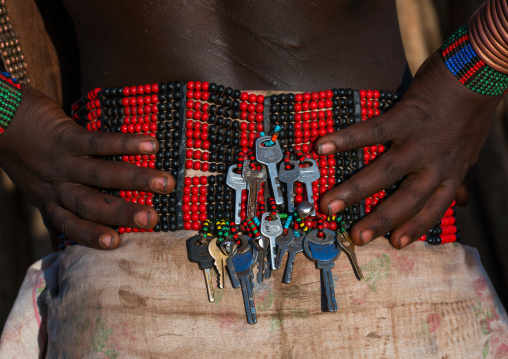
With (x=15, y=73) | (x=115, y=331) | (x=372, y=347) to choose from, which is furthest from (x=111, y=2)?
(x=372, y=347)

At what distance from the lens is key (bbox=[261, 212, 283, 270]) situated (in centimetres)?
142

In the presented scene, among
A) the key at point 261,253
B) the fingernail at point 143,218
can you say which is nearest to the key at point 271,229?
the key at point 261,253

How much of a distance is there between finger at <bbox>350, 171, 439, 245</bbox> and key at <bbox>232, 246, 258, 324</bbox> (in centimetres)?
30

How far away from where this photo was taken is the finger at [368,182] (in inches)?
57.1

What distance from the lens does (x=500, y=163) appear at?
3.13 m

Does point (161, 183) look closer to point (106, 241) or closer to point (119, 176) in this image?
point (119, 176)

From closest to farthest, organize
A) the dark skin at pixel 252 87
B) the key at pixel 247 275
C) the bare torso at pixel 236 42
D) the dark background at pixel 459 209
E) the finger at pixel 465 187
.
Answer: the key at pixel 247 275
the dark skin at pixel 252 87
the bare torso at pixel 236 42
the finger at pixel 465 187
the dark background at pixel 459 209

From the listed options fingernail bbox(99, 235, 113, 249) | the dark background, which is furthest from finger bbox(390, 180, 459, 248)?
the dark background

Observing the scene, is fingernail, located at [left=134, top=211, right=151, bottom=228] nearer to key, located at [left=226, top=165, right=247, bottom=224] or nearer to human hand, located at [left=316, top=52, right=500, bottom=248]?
key, located at [left=226, top=165, right=247, bottom=224]

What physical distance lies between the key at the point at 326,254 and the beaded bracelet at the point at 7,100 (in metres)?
1.00

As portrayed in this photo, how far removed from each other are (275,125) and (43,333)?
1.14 meters

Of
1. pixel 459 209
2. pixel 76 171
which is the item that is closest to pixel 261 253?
pixel 76 171

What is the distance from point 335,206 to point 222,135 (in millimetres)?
403

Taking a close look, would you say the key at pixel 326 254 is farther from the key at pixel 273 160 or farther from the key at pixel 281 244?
the key at pixel 273 160
